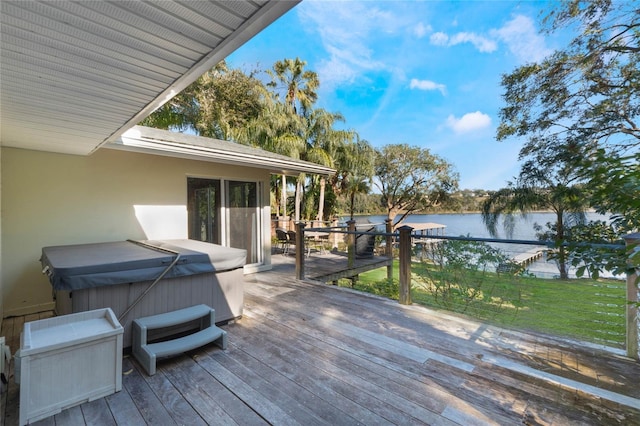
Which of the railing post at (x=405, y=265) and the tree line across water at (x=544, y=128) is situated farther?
the railing post at (x=405, y=265)

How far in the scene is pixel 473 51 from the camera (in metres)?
13.9

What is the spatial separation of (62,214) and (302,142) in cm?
1172

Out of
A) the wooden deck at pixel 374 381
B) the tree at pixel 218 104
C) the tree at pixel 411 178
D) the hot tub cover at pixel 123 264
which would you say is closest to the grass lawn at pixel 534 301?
the wooden deck at pixel 374 381

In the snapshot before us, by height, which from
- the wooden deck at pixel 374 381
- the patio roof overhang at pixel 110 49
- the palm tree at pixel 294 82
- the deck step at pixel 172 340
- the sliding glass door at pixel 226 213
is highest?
the palm tree at pixel 294 82

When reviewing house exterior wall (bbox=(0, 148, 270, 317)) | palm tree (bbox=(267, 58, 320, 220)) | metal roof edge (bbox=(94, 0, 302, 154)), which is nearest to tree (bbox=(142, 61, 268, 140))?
palm tree (bbox=(267, 58, 320, 220))

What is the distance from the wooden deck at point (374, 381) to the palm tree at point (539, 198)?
21.3 ft

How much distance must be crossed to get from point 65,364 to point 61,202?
3.06 m

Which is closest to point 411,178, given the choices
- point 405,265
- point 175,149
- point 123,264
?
point 405,265

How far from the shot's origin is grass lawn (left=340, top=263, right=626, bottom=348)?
279 centimetres

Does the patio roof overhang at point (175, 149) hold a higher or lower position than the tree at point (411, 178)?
lower

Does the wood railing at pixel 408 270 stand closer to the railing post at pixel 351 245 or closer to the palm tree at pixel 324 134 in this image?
the railing post at pixel 351 245

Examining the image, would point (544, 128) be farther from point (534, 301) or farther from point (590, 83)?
point (534, 301)

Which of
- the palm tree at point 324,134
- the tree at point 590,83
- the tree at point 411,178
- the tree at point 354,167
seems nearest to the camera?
the tree at point 590,83

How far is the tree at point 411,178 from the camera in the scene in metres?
20.1
